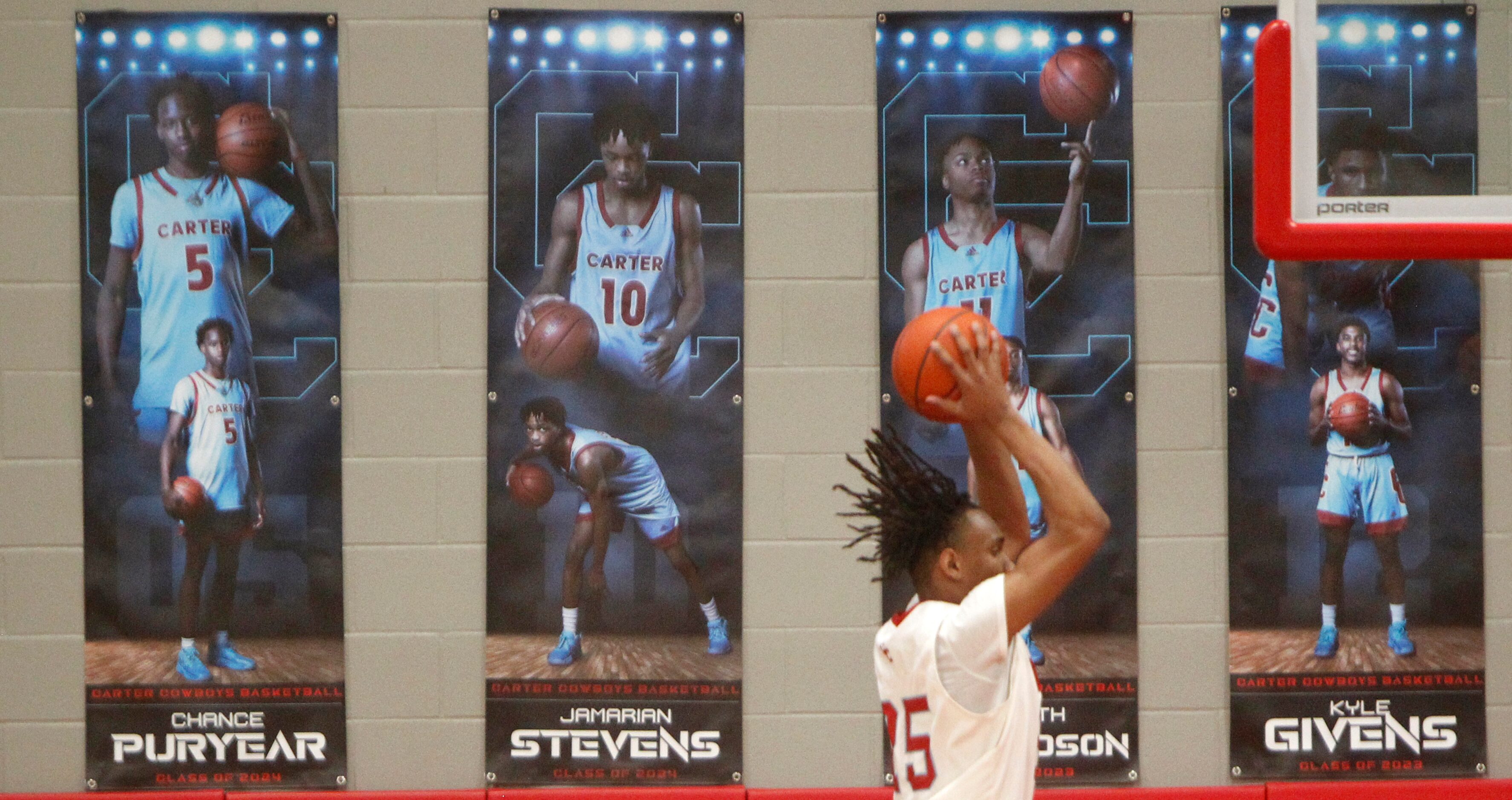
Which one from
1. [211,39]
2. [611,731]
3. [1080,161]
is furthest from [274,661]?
[1080,161]

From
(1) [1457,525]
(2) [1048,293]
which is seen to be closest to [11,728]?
(2) [1048,293]

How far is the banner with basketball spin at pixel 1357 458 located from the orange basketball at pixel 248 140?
249 cm

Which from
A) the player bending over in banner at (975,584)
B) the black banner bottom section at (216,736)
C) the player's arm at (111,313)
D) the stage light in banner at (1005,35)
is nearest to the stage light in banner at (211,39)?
the player's arm at (111,313)

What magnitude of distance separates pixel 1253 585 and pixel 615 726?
1721 mm

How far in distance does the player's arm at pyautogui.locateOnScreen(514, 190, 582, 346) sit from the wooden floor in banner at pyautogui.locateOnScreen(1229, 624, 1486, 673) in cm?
201

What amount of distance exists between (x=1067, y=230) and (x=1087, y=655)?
1.12 m

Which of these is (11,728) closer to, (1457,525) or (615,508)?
(615,508)

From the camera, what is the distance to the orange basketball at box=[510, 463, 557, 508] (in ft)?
11.1

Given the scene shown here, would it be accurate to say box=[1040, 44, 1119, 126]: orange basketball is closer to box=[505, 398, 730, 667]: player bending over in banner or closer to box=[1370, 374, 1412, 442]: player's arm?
box=[1370, 374, 1412, 442]: player's arm

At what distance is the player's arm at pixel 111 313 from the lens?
11.0 ft

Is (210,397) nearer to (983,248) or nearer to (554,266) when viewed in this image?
(554,266)

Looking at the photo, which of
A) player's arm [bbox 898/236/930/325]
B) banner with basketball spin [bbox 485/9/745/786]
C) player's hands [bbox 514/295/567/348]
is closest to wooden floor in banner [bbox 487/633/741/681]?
banner with basketball spin [bbox 485/9/745/786]

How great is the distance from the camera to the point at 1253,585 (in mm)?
3439

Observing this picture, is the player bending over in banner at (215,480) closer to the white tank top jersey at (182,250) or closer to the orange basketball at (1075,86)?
the white tank top jersey at (182,250)
